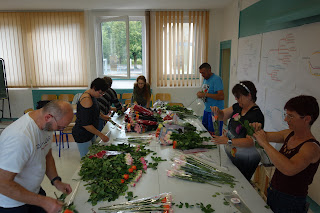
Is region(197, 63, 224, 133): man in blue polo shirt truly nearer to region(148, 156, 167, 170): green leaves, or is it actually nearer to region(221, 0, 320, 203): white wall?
region(221, 0, 320, 203): white wall

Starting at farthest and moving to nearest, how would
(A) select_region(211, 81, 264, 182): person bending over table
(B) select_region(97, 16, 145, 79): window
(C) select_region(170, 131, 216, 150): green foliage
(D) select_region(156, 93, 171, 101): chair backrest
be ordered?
(D) select_region(156, 93, 171, 101): chair backrest → (B) select_region(97, 16, 145, 79): window → (C) select_region(170, 131, 216, 150): green foliage → (A) select_region(211, 81, 264, 182): person bending over table

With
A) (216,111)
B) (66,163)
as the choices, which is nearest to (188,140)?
(216,111)

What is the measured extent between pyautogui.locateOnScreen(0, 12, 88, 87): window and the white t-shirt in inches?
208

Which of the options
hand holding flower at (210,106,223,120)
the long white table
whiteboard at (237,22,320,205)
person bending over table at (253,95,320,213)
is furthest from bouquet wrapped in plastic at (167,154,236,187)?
whiteboard at (237,22,320,205)

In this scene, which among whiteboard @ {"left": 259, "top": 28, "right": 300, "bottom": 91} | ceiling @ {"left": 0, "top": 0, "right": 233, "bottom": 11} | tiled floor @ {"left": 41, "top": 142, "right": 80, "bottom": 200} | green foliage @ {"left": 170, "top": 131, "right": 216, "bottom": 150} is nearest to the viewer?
green foliage @ {"left": 170, "top": 131, "right": 216, "bottom": 150}

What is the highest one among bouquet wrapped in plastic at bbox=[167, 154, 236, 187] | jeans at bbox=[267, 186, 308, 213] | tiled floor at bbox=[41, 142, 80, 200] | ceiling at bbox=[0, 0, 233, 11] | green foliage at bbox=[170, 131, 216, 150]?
ceiling at bbox=[0, 0, 233, 11]

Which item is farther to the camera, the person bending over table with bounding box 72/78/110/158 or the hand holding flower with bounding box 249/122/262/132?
the person bending over table with bounding box 72/78/110/158

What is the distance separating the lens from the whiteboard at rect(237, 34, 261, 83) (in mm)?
4282

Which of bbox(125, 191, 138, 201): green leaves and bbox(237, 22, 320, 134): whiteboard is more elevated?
bbox(237, 22, 320, 134): whiteboard

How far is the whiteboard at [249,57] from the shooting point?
169 inches

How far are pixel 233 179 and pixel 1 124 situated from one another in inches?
264

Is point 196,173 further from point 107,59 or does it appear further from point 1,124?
point 1,124

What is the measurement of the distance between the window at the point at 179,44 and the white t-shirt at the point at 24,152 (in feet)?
16.6

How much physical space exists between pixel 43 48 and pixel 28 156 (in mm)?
5847
